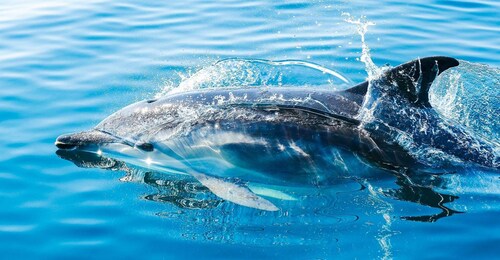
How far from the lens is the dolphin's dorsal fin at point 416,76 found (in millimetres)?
8148

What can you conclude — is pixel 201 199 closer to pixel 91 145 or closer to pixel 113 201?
pixel 113 201

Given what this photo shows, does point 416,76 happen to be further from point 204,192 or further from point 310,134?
point 204,192

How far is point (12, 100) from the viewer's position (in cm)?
1176

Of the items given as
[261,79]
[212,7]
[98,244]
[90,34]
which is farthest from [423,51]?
[98,244]

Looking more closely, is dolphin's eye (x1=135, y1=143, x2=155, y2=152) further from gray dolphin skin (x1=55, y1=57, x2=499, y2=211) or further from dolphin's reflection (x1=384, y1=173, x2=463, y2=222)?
dolphin's reflection (x1=384, y1=173, x2=463, y2=222)

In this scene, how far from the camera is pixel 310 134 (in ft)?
27.8

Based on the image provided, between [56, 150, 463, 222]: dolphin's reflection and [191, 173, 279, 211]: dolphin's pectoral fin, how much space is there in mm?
89

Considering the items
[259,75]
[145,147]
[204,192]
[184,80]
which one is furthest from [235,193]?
[184,80]

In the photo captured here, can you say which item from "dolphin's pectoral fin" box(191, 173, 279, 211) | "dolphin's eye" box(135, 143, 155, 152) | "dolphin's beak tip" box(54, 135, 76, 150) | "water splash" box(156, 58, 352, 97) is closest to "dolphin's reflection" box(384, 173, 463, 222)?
"dolphin's pectoral fin" box(191, 173, 279, 211)

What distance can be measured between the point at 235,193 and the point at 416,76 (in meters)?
2.69

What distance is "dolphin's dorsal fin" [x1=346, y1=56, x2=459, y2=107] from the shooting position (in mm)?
8148

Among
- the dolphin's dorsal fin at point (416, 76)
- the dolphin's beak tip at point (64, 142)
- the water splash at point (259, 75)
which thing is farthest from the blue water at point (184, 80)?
the dolphin's dorsal fin at point (416, 76)

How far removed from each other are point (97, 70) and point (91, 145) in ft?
14.4

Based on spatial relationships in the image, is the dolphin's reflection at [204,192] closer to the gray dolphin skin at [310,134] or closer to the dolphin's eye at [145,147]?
the gray dolphin skin at [310,134]
